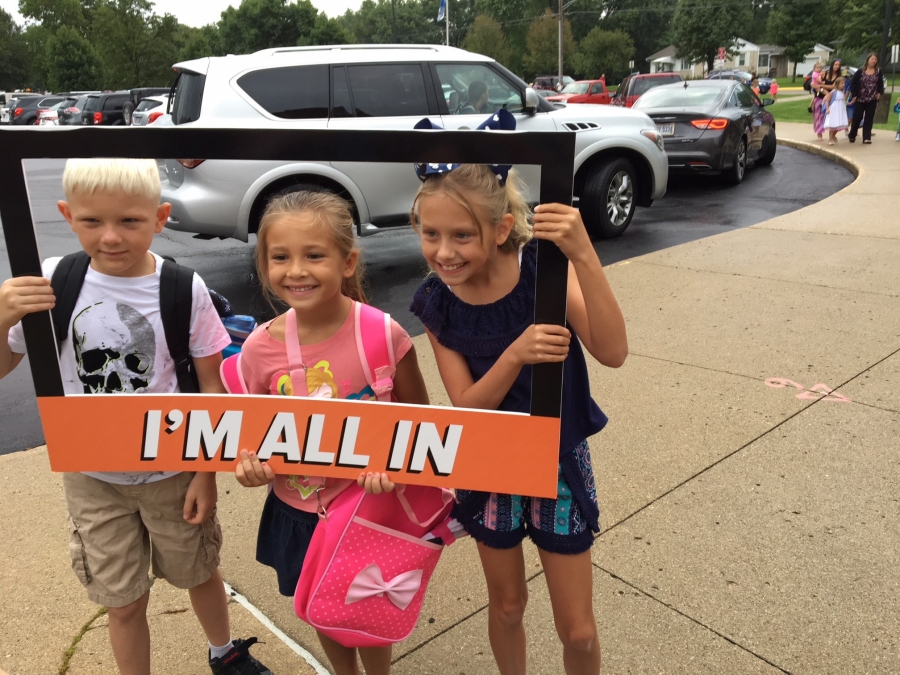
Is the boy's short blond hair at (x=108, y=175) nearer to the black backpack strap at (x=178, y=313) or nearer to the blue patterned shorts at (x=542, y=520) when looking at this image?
the black backpack strap at (x=178, y=313)

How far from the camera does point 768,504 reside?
3.09 meters

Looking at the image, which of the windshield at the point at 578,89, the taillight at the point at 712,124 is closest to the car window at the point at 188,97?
the taillight at the point at 712,124

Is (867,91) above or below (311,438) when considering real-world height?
above

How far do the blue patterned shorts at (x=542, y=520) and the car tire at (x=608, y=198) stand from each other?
654 cm

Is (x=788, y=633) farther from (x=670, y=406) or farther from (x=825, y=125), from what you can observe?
(x=825, y=125)

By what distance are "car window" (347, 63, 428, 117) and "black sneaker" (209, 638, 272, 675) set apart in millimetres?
5279

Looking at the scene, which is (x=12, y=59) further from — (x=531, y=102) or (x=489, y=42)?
(x=531, y=102)

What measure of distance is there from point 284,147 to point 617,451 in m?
2.47

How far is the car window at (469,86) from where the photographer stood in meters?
7.16

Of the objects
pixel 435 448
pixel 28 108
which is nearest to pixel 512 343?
pixel 435 448

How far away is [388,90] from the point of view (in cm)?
688

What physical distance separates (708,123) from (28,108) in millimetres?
31461

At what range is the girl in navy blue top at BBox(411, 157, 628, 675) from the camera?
165 cm

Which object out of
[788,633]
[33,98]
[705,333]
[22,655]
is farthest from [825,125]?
[33,98]
